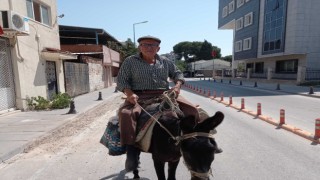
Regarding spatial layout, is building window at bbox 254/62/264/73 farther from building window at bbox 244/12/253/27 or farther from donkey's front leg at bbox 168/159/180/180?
donkey's front leg at bbox 168/159/180/180

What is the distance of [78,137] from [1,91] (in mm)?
4985

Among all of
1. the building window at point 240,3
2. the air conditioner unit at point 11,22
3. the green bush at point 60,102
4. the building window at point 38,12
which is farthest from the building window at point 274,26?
the air conditioner unit at point 11,22

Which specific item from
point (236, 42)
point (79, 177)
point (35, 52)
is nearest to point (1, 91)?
point (35, 52)

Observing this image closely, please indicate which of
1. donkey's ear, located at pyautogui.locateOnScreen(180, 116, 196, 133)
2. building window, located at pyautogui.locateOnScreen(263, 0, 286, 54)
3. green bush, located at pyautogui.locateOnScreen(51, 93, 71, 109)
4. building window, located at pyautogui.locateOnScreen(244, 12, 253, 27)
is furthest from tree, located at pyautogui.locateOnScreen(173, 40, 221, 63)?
donkey's ear, located at pyautogui.locateOnScreen(180, 116, 196, 133)

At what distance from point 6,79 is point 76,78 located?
8066 mm

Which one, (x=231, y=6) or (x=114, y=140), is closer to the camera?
(x=114, y=140)

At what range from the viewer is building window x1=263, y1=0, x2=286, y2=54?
99.2 ft

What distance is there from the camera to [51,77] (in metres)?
14.2

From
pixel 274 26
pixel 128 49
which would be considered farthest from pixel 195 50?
pixel 274 26

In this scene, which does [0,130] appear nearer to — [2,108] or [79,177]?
[2,108]

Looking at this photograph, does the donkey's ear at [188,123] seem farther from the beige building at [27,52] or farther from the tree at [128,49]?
the tree at [128,49]

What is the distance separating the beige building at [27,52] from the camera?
31.4 ft

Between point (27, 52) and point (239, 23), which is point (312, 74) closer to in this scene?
point (239, 23)

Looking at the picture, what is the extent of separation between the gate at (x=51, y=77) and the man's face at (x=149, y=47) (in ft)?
38.1
